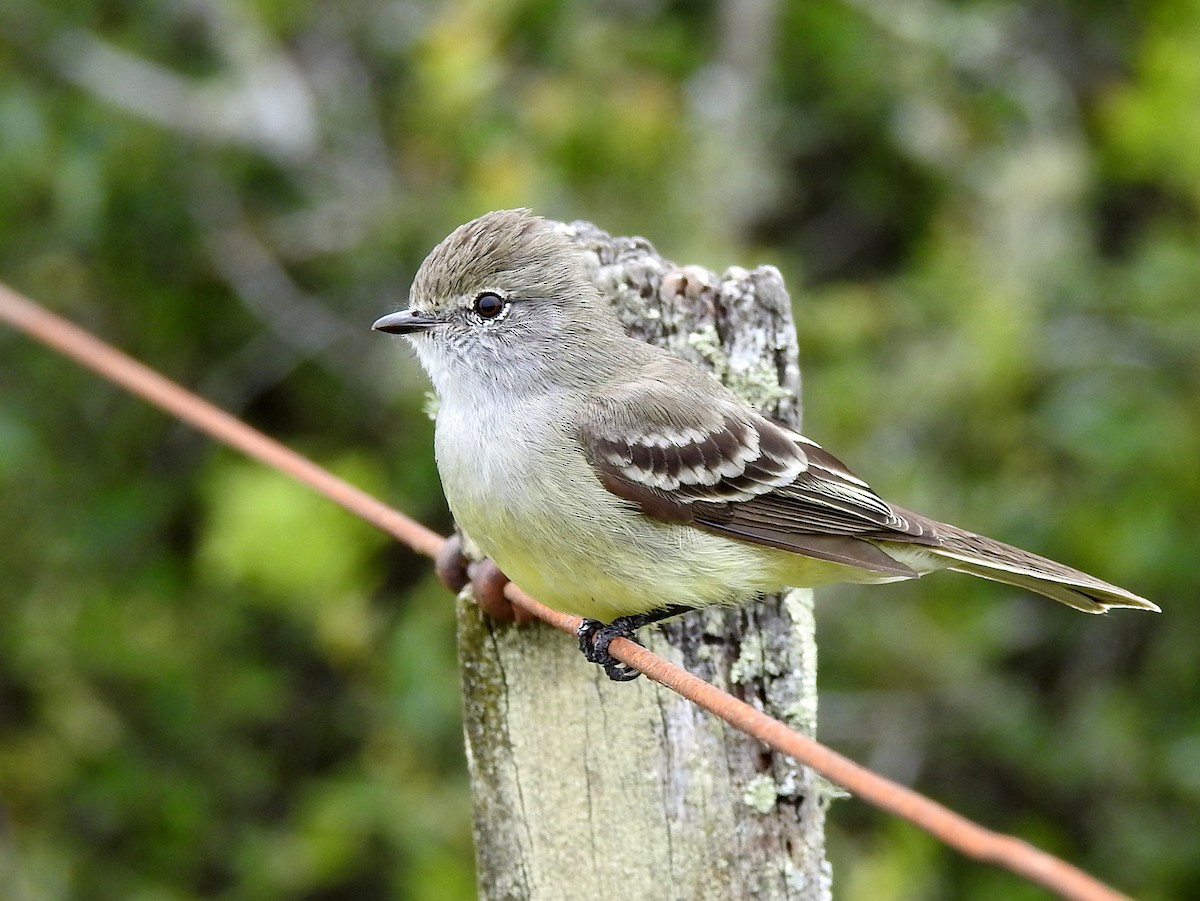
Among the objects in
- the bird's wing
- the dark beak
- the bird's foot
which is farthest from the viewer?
the dark beak

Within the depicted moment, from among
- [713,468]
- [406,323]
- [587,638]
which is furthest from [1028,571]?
[406,323]

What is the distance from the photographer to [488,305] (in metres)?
3.21

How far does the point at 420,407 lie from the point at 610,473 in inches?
67.6

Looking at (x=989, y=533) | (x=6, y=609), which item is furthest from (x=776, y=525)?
(x=6, y=609)

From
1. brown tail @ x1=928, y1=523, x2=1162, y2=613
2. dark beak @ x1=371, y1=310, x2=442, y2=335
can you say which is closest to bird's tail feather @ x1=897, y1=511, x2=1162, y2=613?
brown tail @ x1=928, y1=523, x2=1162, y2=613

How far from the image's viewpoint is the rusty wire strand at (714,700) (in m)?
1.39

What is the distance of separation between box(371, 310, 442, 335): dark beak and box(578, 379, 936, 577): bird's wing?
461mm

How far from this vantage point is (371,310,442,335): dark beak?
3174mm

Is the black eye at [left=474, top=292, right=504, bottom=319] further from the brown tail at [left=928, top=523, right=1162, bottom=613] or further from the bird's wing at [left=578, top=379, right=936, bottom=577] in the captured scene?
the brown tail at [left=928, top=523, right=1162, bottom=613]

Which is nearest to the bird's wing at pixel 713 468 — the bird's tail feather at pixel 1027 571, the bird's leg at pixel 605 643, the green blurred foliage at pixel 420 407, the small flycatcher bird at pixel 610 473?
the small flycatcher bird at pixel 610 473

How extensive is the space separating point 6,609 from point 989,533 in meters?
3.33

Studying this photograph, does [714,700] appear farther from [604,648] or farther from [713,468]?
[713,468]

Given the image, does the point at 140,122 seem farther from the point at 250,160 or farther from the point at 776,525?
the point at 776,525

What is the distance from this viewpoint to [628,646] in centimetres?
229
